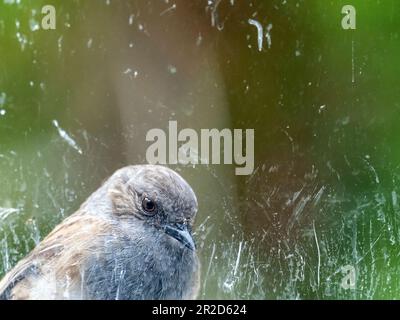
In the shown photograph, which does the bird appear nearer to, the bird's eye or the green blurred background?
the bird's eye

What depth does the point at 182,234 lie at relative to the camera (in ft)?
12.0

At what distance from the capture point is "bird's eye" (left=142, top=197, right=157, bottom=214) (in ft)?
12.3

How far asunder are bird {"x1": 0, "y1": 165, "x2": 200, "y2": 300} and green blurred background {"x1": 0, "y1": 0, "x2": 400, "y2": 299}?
36 cm

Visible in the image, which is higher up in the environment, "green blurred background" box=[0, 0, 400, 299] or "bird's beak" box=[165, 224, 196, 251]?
"green blurred background" box=[0, 0, 400, 299]

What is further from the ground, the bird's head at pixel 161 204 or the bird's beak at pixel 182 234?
the bird's head at pixel 161 204

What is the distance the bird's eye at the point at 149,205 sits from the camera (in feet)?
12.3

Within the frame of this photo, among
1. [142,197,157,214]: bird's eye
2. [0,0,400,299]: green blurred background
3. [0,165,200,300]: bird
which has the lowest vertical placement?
[0,165,200,300]: bird

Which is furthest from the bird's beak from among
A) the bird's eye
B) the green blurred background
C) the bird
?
the green blurred background

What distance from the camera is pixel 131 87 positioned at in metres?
4.27

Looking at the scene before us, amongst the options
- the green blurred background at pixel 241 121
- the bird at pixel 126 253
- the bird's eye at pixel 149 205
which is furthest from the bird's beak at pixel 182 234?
the green blurred background at pixel 241 121

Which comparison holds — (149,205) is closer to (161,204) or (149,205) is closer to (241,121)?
(161,204)

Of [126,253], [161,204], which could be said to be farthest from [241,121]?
[126,253]

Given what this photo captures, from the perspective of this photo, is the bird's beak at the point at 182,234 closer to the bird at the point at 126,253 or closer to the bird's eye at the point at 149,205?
the bird at the point at 126,253

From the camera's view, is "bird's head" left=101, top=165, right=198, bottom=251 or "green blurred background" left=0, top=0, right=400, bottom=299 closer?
"bird's head" left=101, top=165, right=198, bottom=251
